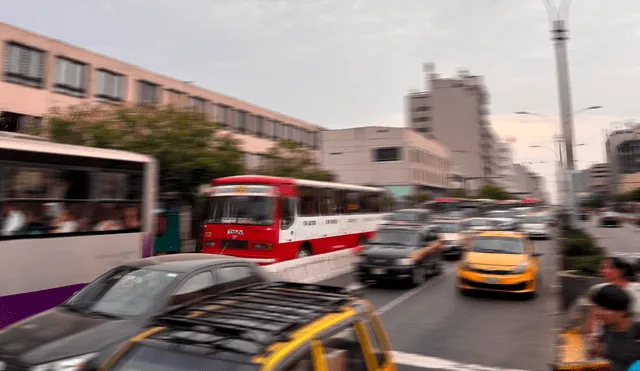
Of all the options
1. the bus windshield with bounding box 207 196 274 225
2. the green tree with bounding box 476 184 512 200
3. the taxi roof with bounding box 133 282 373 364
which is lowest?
the taxi roof with bounding box 133 282 373 364

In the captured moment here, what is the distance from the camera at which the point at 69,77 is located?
29.6 metres

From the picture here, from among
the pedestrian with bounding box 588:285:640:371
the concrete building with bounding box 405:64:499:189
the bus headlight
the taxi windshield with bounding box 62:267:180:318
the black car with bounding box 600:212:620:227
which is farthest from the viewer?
the concrete building with bounding box 405:64:499:189

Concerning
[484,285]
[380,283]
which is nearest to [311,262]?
[380,283]

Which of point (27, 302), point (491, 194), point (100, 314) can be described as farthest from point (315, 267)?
point (491, 194)

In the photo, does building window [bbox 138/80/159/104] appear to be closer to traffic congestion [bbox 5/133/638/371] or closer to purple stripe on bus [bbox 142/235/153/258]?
traffic congestion [bbox 5/133/638/371]

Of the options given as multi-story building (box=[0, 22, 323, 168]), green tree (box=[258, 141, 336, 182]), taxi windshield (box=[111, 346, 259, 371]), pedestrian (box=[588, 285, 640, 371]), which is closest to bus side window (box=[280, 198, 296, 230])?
multi-story building (box=[0, 22, 323, 168])

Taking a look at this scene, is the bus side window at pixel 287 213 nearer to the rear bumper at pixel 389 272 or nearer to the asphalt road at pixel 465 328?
the rear bumper at pixel 389 272

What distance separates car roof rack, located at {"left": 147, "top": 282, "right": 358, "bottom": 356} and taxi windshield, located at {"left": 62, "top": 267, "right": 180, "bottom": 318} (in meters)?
1.87

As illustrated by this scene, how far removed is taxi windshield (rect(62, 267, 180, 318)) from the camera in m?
6.04

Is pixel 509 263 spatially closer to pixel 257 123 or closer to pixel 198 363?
pixel 198 363

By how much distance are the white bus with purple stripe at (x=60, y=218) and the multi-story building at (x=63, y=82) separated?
16425 mm

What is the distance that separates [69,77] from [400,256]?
2514 cm

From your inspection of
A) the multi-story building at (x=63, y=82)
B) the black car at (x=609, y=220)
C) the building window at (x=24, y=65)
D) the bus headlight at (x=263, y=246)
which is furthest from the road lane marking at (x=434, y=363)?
the black car at (x=609, y=220)

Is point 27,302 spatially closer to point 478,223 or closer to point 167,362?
point 167,362
